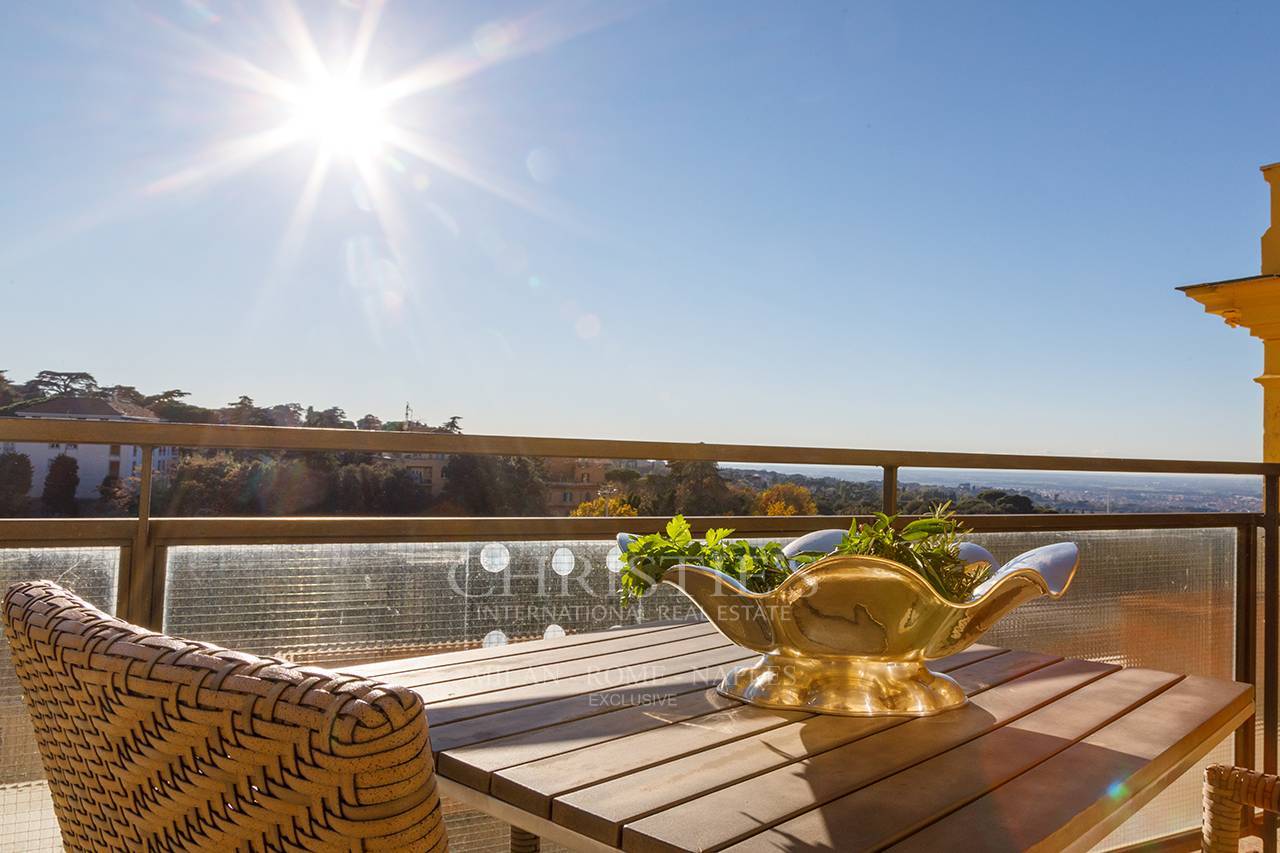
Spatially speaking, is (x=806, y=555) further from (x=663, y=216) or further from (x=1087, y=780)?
(x=663, y=216)

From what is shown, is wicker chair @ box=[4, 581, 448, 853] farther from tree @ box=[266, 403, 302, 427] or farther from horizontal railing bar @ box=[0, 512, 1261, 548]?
tree @ box=[266, 403, 302, 427]

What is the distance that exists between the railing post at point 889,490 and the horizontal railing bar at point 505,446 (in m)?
0.03

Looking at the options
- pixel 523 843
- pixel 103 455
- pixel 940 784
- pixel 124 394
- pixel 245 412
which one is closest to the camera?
pixel 940 784

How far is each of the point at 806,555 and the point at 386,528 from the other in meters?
1.00

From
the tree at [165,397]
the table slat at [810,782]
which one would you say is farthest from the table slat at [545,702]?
the tree at [165,397]

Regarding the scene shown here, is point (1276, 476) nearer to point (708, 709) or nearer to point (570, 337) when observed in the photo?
point (708, 709)

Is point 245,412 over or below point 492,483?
over

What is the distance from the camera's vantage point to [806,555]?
111cm

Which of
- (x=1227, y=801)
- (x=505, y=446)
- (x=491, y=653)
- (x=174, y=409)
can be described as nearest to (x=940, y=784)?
(x=491, y=653)

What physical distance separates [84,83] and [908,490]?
2132 centimetres

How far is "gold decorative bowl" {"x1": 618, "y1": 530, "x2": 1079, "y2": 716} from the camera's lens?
0.97 meters

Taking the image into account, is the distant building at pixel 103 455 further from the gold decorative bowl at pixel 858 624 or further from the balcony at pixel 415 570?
the gold decorative bowl at pixel 858 624

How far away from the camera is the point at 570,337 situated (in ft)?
75.3

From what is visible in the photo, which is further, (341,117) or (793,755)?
(341,117)
